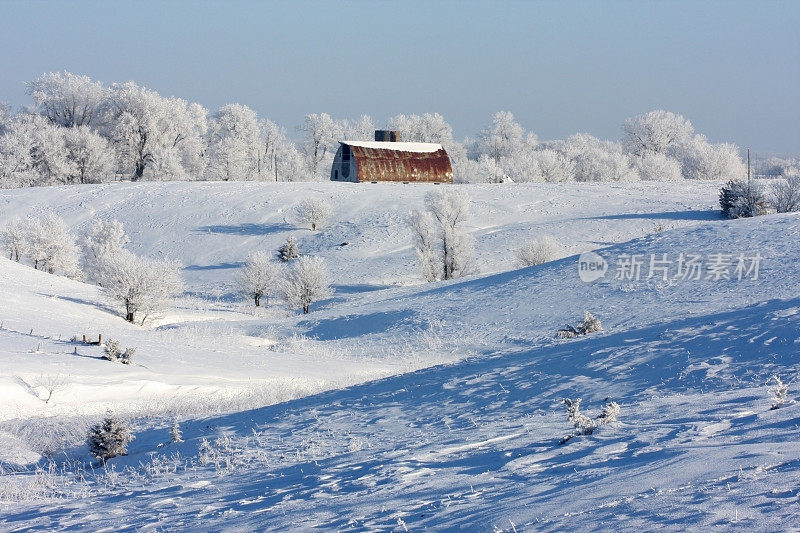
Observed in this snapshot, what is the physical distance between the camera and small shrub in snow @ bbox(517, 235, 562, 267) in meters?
34.0

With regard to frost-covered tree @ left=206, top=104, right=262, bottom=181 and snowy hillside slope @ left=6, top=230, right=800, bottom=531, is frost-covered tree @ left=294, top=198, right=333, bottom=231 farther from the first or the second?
snowy hillside slope @ left=6, top=230, right=800, bottom=531

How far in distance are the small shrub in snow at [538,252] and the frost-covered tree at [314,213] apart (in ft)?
54.1

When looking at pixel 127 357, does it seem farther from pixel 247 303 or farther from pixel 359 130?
pixel 359 130

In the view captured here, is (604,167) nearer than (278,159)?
Yes

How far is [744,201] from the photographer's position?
35.2m

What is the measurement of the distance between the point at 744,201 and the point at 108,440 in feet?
107

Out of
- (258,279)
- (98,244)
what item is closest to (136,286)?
(258,279)

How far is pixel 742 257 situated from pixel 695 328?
11.0 meters

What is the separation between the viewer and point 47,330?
67.3ft

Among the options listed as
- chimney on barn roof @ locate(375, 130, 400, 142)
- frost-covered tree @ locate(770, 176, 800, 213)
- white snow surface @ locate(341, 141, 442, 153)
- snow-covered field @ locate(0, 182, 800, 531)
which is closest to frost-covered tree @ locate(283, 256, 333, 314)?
snow-covered field @ locate(0, 182, 800, 531)

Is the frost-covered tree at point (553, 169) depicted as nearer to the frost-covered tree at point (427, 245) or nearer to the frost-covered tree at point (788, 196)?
the frost-covered tree at point (427, 245)

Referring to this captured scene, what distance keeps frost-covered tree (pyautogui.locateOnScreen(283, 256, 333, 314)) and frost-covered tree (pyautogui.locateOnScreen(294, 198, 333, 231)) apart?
502 inches

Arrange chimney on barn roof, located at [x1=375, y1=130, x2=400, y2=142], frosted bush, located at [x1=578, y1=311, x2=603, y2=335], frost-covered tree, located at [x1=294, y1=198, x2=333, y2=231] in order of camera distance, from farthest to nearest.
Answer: chimney on barn roof, located at [x1=375, y1=130, x2=400, y2=142] → frost-covered tree, located at [x1=294, y1=198, x2=333, y2=231] → frosted bush, located at [x1=578, y1=311, x2=603, y2=335]

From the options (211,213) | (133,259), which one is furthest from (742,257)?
(211,213)
